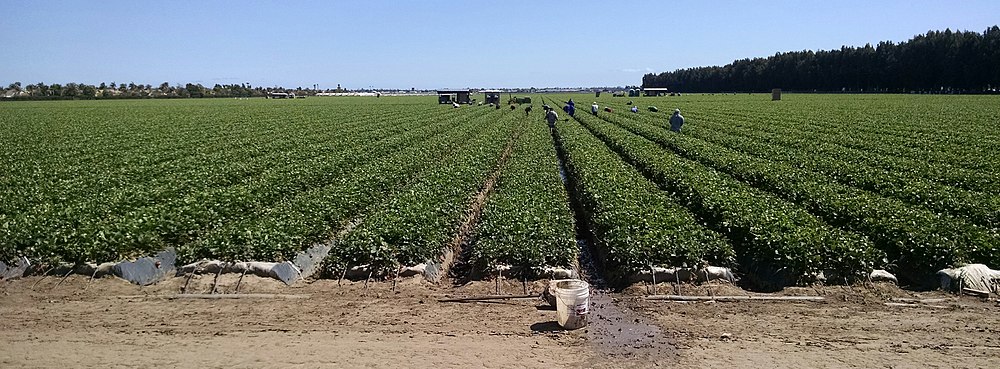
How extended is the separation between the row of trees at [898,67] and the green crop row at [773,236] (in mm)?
117606

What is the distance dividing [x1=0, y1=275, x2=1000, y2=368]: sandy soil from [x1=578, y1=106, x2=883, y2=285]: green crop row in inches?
18.8

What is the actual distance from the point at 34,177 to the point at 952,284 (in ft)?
72.6

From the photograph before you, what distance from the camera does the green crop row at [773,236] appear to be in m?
10.0

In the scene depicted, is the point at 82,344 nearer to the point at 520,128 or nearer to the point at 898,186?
the point at 898,186

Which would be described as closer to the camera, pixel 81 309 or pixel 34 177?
pixel 81 309

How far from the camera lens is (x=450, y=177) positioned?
59.1 ft

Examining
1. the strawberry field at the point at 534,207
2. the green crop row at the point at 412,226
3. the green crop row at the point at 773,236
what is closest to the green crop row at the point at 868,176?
the strawberry field at the point at 534,207

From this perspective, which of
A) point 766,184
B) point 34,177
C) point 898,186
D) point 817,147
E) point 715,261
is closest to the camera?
point 715,261

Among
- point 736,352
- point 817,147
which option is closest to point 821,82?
point 817,147

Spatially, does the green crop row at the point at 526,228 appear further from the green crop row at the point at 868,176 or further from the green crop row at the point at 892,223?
the green crop row at the point at 868,176

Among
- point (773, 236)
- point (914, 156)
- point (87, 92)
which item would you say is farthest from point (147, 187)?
point (87, 92)

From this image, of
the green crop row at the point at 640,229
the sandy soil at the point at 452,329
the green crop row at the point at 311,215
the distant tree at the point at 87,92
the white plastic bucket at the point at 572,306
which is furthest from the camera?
the distant tree at the point at 87,92

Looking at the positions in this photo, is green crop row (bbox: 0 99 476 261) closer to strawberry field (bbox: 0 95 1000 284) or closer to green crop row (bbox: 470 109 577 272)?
strawberry field (bbox: 0 95 1000 284)

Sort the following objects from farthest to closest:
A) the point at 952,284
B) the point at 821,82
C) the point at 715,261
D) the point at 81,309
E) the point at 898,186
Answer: the point at 821,82 → the point at 898,186 → the point at 715,261 → the point at 952,284 → the point at 81,309
